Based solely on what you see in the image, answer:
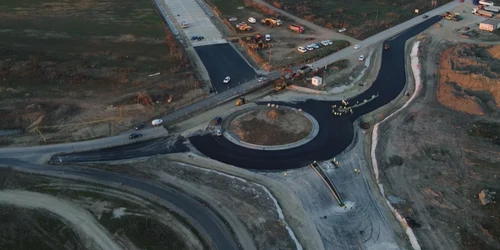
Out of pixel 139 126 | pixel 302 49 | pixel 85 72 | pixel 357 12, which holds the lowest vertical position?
pixel 139 126

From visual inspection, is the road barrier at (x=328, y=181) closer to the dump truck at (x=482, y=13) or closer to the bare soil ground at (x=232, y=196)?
the bare soil ground at (x=232, y=196)

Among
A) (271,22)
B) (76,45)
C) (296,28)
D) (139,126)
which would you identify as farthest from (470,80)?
(76,45)

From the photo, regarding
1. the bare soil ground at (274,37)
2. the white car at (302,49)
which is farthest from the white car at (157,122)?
A: the white car at (302,49)

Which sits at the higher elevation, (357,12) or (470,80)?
(357,12)

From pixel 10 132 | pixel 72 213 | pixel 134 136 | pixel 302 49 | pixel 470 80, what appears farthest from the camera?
pixel 302 49

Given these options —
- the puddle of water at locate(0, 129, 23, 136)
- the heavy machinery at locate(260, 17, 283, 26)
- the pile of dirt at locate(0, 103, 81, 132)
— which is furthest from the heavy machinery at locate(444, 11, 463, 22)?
the puddle of water at locate(0, 129, 23, 136)

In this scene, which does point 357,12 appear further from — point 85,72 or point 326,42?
point 85,72
